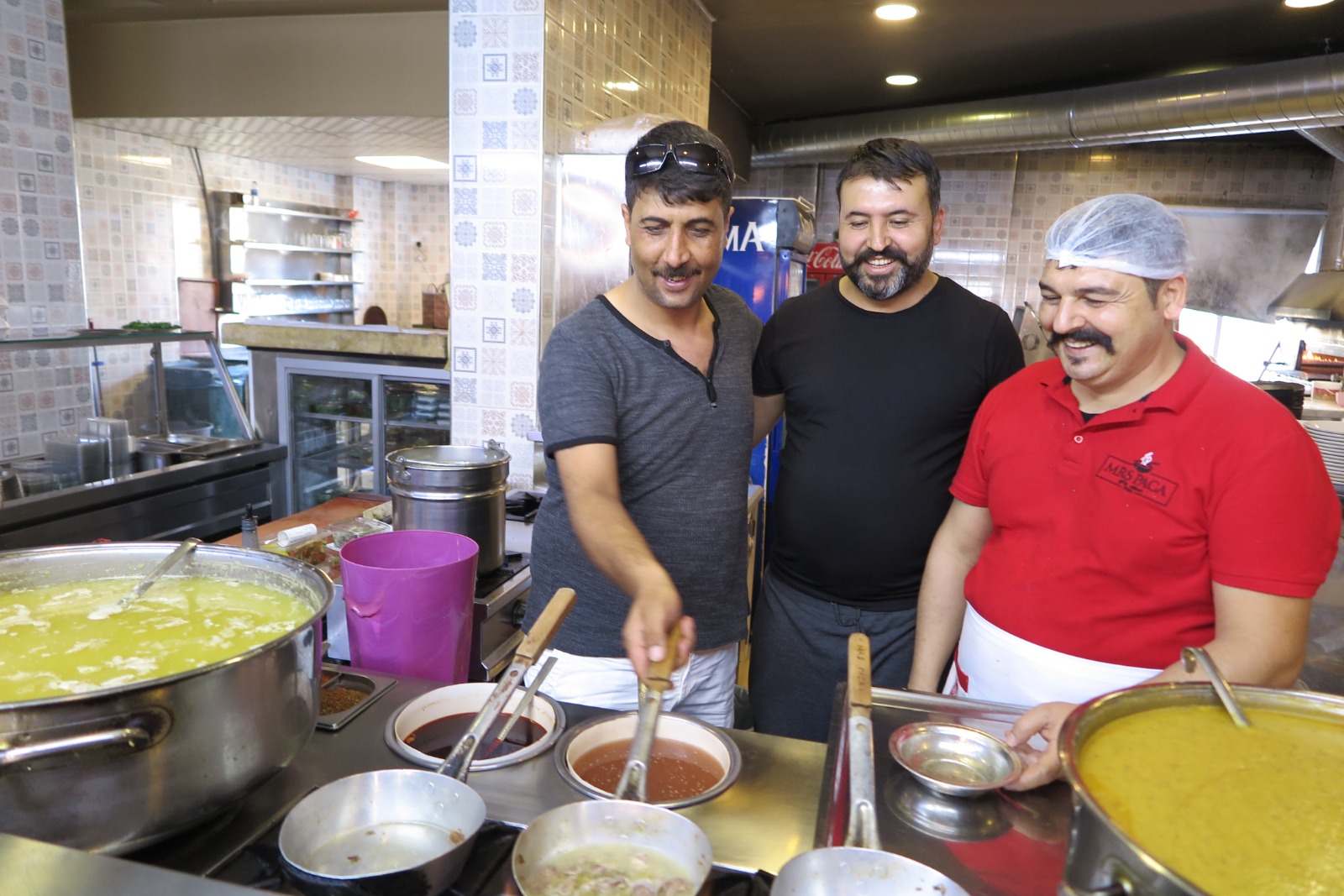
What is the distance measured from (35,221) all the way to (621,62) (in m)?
3.06

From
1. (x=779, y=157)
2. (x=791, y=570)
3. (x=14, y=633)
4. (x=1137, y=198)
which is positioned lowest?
(x=791, y=570)

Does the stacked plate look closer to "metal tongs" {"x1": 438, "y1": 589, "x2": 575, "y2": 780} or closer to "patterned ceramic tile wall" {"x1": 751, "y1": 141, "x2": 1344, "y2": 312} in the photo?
"metal tongs" {"x1": 438, "y1": 589, "x2": 575, "y2": 780}

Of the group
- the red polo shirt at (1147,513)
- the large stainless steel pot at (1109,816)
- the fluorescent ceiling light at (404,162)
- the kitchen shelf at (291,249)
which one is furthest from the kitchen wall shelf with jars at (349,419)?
the kitchen shelf at (291,249)

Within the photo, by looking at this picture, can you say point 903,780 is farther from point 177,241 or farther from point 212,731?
point 177,241

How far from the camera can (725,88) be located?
7.41 meters

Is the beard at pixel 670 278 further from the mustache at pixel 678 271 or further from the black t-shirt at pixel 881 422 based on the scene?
the black t-shirt at pixel 881 422

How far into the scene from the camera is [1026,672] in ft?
5.29

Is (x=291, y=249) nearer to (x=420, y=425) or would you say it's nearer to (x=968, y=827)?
(x=420, y=425)

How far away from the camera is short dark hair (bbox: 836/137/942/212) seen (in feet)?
6.46

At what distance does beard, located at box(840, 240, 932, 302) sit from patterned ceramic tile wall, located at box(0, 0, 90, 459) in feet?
14.1

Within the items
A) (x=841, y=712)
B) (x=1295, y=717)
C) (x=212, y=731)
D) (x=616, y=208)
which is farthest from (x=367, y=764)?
(x=616, y=208)

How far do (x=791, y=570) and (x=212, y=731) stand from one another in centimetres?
156

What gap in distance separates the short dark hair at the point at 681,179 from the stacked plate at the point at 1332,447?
8.95 ft

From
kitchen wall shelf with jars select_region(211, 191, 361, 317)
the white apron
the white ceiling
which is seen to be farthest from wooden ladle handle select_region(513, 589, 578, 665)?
kitchen wall shelf with jars select_region(211, 191, 361, 317)
